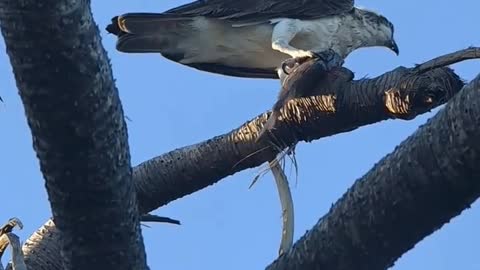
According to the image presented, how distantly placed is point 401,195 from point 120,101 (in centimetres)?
70

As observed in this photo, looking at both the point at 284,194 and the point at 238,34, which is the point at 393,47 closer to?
the point at 238,34

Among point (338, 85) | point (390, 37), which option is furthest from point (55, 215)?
point (390, 37)

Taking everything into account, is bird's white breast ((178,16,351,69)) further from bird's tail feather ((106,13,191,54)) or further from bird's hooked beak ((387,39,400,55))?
bird's hooked beak ((387,39,400,55))

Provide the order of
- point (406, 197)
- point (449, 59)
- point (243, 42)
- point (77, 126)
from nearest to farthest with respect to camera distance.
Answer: point (406, 197)
point (77, 126)
point (449, 59)
point (243, 42)

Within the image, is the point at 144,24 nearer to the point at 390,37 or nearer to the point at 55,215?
the point at 390,37

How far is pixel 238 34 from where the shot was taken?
23.4ft

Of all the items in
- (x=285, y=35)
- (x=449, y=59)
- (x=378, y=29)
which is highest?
(x=378, y=29)

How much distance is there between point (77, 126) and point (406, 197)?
2.43 ft

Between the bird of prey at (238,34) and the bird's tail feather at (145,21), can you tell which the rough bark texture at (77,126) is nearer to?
the bird's tail feather at (145,21)

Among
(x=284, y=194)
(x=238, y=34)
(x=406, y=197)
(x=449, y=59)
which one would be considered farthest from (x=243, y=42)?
(x=406, y=197)

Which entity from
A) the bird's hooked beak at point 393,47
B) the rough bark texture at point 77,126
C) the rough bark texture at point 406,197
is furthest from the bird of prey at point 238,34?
the rough bark texture at point 406,197

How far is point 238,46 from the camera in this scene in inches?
277

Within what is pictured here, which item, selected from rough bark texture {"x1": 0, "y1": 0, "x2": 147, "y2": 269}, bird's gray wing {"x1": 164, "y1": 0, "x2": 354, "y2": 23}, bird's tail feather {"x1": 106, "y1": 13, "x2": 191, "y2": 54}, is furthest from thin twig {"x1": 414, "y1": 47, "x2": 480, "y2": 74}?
bird's gray wing {"x1": 164, "y1": 0, "x2": 354, "y2": 23}

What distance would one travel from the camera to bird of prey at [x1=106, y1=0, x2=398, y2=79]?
6.82m
